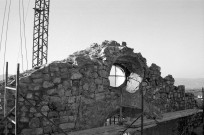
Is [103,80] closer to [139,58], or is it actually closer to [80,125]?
[80,125]

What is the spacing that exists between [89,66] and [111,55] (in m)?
0.98

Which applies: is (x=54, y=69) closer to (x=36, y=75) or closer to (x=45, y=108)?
(x=36, y=75)

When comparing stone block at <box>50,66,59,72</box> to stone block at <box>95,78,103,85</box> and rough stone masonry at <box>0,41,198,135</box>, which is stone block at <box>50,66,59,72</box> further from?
stone block at <box>95,78,103,85</box>

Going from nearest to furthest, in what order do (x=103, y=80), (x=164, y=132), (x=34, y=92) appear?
1. (x=34, y=92)
2. (x=103, y=80)
3. (x=164, y=132)

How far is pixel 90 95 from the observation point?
6.18m

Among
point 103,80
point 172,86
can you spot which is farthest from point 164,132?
point 103,80

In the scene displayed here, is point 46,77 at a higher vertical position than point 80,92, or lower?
higher

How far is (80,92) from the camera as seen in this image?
6.00 metres

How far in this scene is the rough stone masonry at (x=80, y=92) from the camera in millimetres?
5227

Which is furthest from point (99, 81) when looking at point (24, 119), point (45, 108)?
point (24, 119)

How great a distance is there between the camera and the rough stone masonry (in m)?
5.23

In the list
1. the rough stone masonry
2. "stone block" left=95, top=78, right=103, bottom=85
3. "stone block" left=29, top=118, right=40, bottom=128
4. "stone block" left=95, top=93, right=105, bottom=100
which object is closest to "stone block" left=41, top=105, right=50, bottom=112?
the rough stone masonry

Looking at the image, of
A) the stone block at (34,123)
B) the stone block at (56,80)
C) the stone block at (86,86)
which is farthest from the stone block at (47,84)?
the stone block at (86,86)

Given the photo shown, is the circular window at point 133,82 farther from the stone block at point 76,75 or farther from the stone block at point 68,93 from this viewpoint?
the stone block at point 68,93
